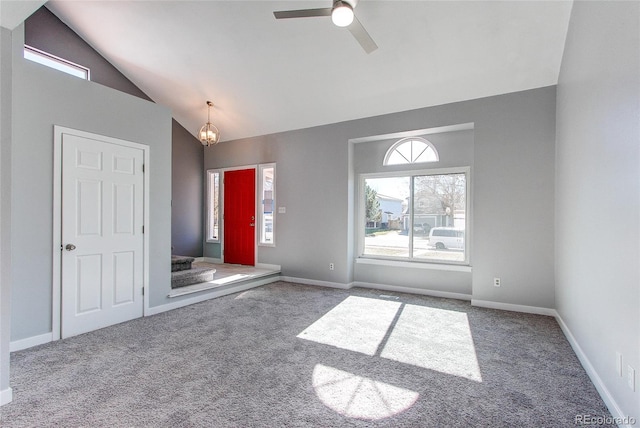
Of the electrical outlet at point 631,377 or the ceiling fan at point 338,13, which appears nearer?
the electrical outlet at point 631,377

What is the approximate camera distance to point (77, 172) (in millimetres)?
3297

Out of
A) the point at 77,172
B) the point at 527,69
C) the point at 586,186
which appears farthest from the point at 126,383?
the point at 527,69

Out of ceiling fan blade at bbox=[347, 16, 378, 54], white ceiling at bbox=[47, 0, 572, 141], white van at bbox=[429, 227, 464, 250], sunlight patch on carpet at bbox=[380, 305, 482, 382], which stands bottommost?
sunlight patch on carpet at bbox=[380, 305, 482, 382]

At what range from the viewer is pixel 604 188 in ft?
7.22

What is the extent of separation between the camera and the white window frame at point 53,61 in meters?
4.54

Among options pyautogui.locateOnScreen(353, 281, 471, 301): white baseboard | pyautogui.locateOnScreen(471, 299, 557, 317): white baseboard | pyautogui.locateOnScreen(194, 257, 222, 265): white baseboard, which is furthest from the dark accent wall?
pyautogui.locateOnScreen(471, 299, 557, 317): white baseboard

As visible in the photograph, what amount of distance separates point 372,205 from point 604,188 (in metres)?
3.60

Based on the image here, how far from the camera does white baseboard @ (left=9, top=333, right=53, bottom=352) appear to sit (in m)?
2.85

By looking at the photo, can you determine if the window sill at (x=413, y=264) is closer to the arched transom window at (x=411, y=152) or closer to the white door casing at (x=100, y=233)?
the arched transom window at (x=411, y=152)

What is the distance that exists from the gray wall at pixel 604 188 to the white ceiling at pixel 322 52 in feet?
1.84

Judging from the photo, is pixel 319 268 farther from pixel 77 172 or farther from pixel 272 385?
pixel 77 172

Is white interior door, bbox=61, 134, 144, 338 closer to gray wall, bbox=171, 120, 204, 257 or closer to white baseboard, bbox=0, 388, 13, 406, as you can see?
white baseboard, bbox=0, 388, 13, 406

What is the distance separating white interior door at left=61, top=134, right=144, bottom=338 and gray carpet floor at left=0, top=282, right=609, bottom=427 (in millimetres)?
291

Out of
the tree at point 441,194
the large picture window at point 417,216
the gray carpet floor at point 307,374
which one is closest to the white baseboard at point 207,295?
the gray carpet floor at point 307,374
